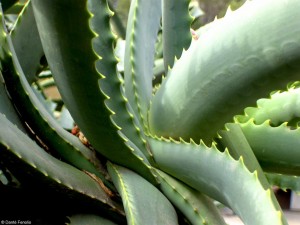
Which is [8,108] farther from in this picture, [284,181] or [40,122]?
[284,181]

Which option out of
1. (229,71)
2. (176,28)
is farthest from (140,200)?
(176,28)

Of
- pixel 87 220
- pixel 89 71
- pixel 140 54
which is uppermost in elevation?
pixel 140 54

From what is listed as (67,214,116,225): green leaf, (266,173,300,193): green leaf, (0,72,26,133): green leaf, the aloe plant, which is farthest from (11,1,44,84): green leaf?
(266,173,300,193): green leaf

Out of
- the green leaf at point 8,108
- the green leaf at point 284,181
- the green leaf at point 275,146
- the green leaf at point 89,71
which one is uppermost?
the green leaf at point 284,181

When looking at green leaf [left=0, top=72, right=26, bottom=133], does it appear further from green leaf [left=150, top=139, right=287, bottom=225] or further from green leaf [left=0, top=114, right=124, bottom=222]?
green leaf [left=150, top=139, right=287, bottom=225]

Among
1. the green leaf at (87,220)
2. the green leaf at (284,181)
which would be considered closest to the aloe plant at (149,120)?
the green leaf at (87,220)

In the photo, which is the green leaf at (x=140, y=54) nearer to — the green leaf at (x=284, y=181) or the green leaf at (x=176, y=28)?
the green leaf at (x=176, y=28)

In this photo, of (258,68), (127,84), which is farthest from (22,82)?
(258,68)
